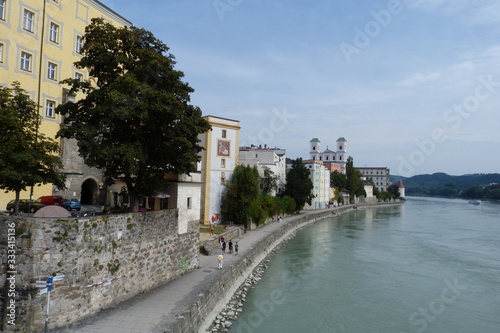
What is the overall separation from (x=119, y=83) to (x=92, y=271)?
7.48m

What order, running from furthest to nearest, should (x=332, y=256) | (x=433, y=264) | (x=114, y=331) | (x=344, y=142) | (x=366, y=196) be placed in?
(x=344, y=142) → (x=366, y=196) → (x=332, y=256) → (x=433, y=264) → (x=114, y=331)

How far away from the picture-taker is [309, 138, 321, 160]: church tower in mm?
142000

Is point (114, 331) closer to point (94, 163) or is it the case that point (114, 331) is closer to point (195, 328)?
point (195, 328)

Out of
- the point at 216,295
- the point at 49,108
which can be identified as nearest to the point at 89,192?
the point at 49,108

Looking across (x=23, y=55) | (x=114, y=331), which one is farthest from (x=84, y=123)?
(x=23, y=55)

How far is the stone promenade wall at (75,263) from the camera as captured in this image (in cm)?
1008

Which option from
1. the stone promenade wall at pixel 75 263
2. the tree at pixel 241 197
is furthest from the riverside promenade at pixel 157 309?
the tree at pixel 241 197

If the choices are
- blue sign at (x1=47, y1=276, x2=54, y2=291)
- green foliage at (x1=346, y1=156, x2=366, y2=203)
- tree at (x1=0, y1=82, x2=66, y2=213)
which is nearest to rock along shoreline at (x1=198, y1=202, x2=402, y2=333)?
blue sign at (x1=47, y1=276, x2=54, y2=291)

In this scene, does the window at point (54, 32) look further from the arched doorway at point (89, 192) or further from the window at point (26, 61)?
the arched doorway at point (89, 192)

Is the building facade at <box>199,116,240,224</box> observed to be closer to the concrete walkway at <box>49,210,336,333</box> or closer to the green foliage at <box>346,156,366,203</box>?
the concrete walkway at <box>49,210,336,333</box>

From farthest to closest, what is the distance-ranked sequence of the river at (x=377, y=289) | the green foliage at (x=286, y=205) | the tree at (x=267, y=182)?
the green foliage at (x=286, y=205)
the tree at (x=267, y=182)
the river at (x=377, y=289)

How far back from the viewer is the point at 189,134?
52.1 ft

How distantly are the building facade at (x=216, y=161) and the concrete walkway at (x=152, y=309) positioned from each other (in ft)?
56.8

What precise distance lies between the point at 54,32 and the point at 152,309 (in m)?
23.9
